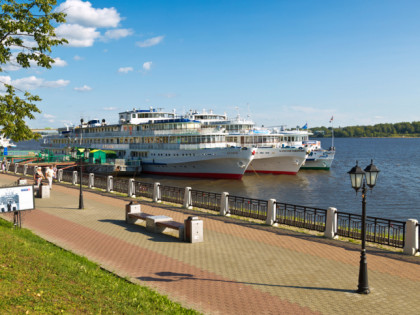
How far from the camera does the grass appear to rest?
246 inches

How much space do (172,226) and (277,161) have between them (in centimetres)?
4440

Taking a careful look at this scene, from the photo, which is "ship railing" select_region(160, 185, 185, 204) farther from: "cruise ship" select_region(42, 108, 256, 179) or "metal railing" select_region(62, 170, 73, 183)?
"cruise ship" select_region(42, 108, 256, 179)

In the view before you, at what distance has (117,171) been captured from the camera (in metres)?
53.7

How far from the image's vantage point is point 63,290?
705cm

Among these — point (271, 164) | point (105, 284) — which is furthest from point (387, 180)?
point (105, 284)

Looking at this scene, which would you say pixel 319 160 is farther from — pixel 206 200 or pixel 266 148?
pixel 206 200

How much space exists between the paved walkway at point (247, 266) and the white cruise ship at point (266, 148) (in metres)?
39.6

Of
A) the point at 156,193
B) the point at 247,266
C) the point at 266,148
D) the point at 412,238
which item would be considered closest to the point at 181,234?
the point at 247,266

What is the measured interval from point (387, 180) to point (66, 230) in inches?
1912

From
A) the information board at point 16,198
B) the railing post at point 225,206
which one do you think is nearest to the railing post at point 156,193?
the railing post at point 225,206

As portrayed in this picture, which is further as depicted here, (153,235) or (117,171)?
(117,171)

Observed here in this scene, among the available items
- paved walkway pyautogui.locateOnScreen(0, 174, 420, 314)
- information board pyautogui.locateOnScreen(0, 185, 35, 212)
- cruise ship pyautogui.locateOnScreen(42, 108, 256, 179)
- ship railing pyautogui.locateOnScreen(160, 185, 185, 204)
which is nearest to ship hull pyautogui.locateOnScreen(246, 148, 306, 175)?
cruise ship pyautogui.locateOnScreen(42, 108, 256, 179)

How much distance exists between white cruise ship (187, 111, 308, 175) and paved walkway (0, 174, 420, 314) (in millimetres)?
39555

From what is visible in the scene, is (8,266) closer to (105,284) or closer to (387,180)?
(105,284)
